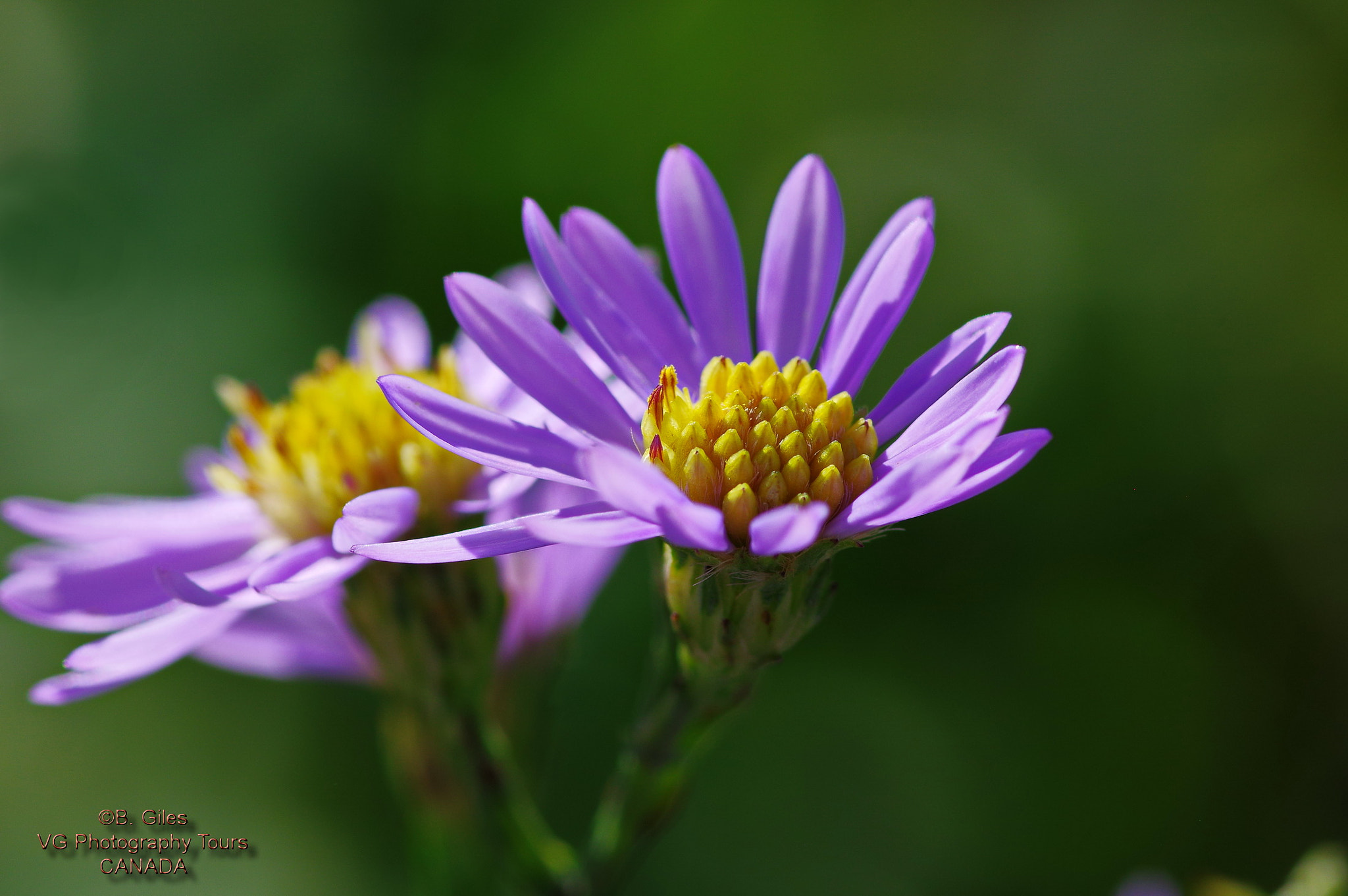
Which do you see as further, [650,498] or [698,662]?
[698,662]

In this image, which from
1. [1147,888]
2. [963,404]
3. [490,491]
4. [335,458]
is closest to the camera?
[963,404]

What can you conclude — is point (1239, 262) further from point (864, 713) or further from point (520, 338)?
point (520, 338)

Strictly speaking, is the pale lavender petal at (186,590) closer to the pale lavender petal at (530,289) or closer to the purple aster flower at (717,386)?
the purple aster flower at (717,386)

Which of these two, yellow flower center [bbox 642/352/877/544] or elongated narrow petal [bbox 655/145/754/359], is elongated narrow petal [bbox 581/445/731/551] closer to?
yellow flower center [bbox 642/352/877/544]

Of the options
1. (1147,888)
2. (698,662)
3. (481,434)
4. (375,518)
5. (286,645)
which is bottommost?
(1147,888)

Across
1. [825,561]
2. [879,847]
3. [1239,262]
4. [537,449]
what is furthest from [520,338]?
[1239,262]

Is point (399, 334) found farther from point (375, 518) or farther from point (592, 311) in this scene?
point (375, 518)

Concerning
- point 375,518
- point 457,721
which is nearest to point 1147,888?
point 457,721

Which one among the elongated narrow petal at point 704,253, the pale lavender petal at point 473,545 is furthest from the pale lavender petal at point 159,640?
the elongated narrow petal at point 704,253
